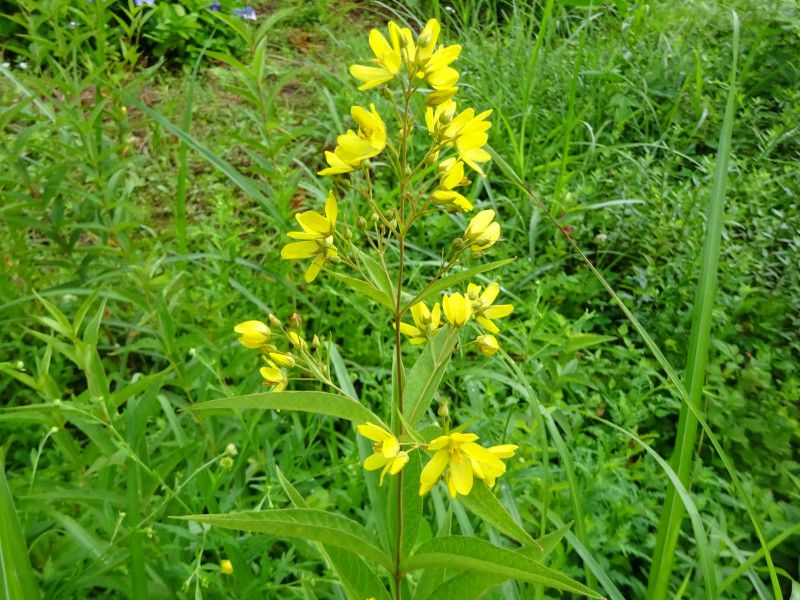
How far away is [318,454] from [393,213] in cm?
95

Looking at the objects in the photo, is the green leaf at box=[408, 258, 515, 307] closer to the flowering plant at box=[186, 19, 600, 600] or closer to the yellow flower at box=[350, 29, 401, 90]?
the flowering plant at box=[186, 19, 600, 600]

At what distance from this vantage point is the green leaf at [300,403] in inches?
27.4

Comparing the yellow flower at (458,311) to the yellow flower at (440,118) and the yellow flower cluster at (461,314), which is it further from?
the yellow flower at (440,118)

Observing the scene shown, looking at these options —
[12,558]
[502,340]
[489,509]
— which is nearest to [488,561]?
[489,509]

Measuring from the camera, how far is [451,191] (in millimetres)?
794

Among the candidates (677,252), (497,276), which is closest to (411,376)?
(497,276)

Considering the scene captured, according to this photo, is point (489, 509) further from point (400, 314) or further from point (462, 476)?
point (400, 314)

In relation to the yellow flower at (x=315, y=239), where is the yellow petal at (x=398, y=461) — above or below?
below

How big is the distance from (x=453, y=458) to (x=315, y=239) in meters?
0.31

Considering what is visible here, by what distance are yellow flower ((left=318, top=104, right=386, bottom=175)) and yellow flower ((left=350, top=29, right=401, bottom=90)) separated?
3cm

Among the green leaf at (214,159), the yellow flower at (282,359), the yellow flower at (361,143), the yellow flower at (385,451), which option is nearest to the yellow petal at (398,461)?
the yellow flower at (385,451)

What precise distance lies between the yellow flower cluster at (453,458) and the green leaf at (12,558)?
1.75 ft

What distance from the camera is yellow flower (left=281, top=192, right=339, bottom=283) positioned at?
0.82m

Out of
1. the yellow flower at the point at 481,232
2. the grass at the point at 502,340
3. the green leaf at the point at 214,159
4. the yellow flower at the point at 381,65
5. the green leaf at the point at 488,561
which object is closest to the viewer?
the green leaf at the point at 488,561
